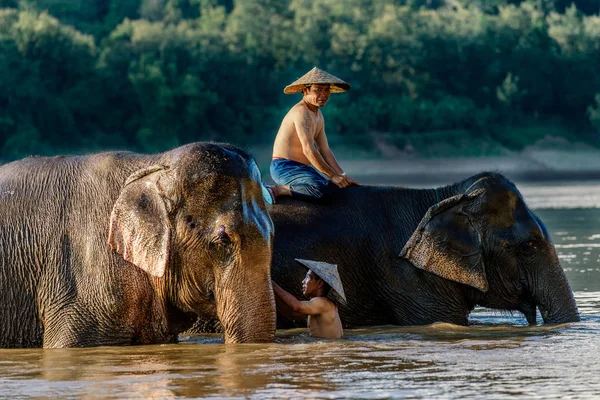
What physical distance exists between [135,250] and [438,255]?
319 centimetres

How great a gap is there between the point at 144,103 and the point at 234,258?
5294 cm

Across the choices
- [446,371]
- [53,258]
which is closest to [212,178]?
[53,258]

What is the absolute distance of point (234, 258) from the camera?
31.9ft

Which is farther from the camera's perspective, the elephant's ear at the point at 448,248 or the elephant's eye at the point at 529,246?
the elephant's eye at the point at 529,246

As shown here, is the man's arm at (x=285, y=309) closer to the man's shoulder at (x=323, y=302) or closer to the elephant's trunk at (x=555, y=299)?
the man's shoulder at (x=323, y=302)

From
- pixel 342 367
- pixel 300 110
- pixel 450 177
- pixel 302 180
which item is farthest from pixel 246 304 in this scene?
pixel 450 177

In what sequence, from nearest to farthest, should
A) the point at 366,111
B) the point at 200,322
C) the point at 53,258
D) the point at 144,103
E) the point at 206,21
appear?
the point at 53,258 < the point at 200,322 < the point at 144,103 < the point at 366,111 < the point at 206,21

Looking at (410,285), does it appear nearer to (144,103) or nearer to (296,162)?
(296,162)

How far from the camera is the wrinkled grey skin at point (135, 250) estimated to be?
9758 mm

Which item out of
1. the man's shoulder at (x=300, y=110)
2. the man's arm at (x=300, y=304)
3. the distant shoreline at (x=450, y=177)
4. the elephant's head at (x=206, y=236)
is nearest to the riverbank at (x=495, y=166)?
the distant shoreline at (x=450, y=177)

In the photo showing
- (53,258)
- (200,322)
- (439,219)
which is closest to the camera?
(53,258)

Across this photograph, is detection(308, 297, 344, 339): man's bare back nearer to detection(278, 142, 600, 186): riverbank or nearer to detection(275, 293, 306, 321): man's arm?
detection(275, 293, 306, 321): man's arm

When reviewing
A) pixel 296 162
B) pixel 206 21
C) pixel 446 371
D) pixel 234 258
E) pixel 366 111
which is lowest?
pixel 446 371

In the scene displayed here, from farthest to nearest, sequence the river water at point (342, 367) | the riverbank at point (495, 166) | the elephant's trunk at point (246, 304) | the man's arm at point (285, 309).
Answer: the riverbank at point (495, 166) < the man's arm at point (285, 309) < the elephant's trunk at point (246, 304) < the river water at point (342, 367)
